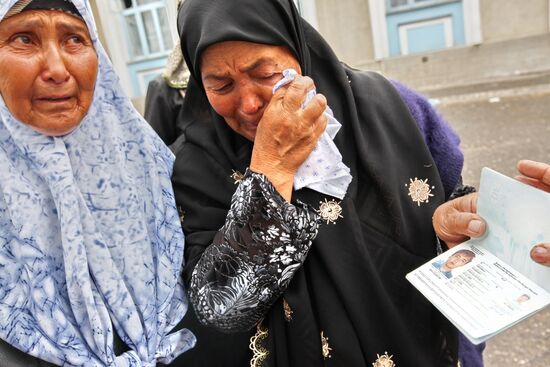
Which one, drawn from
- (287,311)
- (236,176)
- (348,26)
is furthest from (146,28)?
(287,311)

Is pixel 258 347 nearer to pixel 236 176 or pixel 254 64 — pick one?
pixel 236 176

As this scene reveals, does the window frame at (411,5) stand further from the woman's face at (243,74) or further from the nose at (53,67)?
the nose at (53,67)

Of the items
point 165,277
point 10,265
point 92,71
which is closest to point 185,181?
point 165,277

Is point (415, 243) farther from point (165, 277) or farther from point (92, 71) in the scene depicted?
point (92, 71)

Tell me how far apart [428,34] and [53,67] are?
8153 mm

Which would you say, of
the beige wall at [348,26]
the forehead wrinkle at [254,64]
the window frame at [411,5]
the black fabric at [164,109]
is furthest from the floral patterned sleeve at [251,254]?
the window frame at [411,5]

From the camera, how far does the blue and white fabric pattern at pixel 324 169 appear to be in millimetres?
1199

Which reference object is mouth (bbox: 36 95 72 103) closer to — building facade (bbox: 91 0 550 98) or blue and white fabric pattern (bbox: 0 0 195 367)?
blue and white fabric pattern (bbox: 0 0 195 367)

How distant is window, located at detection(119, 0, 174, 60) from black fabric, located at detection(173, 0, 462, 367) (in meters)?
7.99

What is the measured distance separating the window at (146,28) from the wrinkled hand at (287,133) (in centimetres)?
822

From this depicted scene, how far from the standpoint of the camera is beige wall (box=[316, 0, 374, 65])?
8266mm

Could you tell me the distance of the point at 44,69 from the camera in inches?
41.9

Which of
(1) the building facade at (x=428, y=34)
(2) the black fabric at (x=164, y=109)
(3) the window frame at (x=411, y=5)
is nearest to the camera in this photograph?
(2) the black fabric at (x=164, y=109)

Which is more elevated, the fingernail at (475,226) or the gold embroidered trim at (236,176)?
the gold embroidered trim at (236,176)
